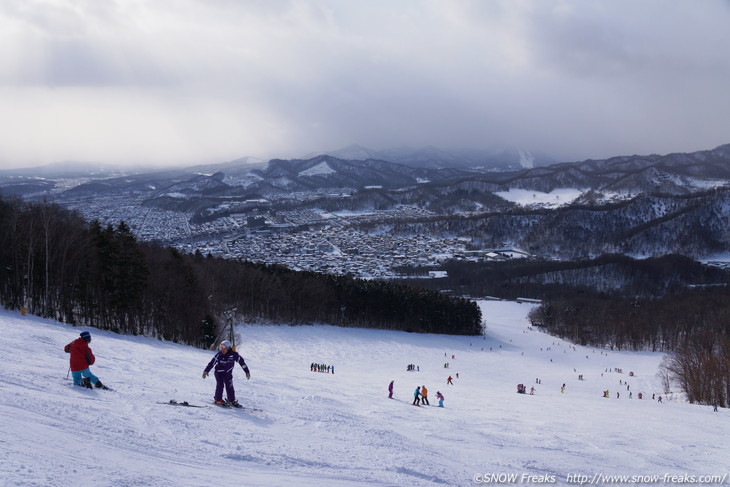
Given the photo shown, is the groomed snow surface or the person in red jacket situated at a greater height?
the person in red jacket

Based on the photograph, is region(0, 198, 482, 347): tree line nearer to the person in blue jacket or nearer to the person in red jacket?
the person in red jacket

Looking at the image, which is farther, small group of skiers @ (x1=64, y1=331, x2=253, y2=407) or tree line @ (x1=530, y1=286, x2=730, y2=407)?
tree line @ (x1=530, y1=286, x2=730, y2=407)

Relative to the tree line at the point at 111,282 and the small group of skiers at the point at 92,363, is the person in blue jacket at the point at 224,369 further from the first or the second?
the tree line at the point at 111,282

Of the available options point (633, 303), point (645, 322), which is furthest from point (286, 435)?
point (633, 303)

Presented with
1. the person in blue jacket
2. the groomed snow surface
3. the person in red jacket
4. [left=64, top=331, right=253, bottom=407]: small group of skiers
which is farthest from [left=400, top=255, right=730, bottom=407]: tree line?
the person in red jacket

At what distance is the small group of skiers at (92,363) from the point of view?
9.78 metres

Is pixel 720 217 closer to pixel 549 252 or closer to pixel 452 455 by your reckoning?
pixel 549 252

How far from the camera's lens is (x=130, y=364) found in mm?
14250

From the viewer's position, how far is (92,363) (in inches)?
382

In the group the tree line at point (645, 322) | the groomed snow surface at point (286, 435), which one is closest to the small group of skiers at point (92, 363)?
the groomed snow surface at point (286, 435)

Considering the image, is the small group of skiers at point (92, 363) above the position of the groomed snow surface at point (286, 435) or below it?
above

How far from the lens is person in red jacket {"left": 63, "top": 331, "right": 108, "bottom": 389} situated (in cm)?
974

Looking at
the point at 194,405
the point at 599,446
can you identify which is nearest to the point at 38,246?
the point at 194,405

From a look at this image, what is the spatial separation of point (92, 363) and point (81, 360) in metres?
0.35
